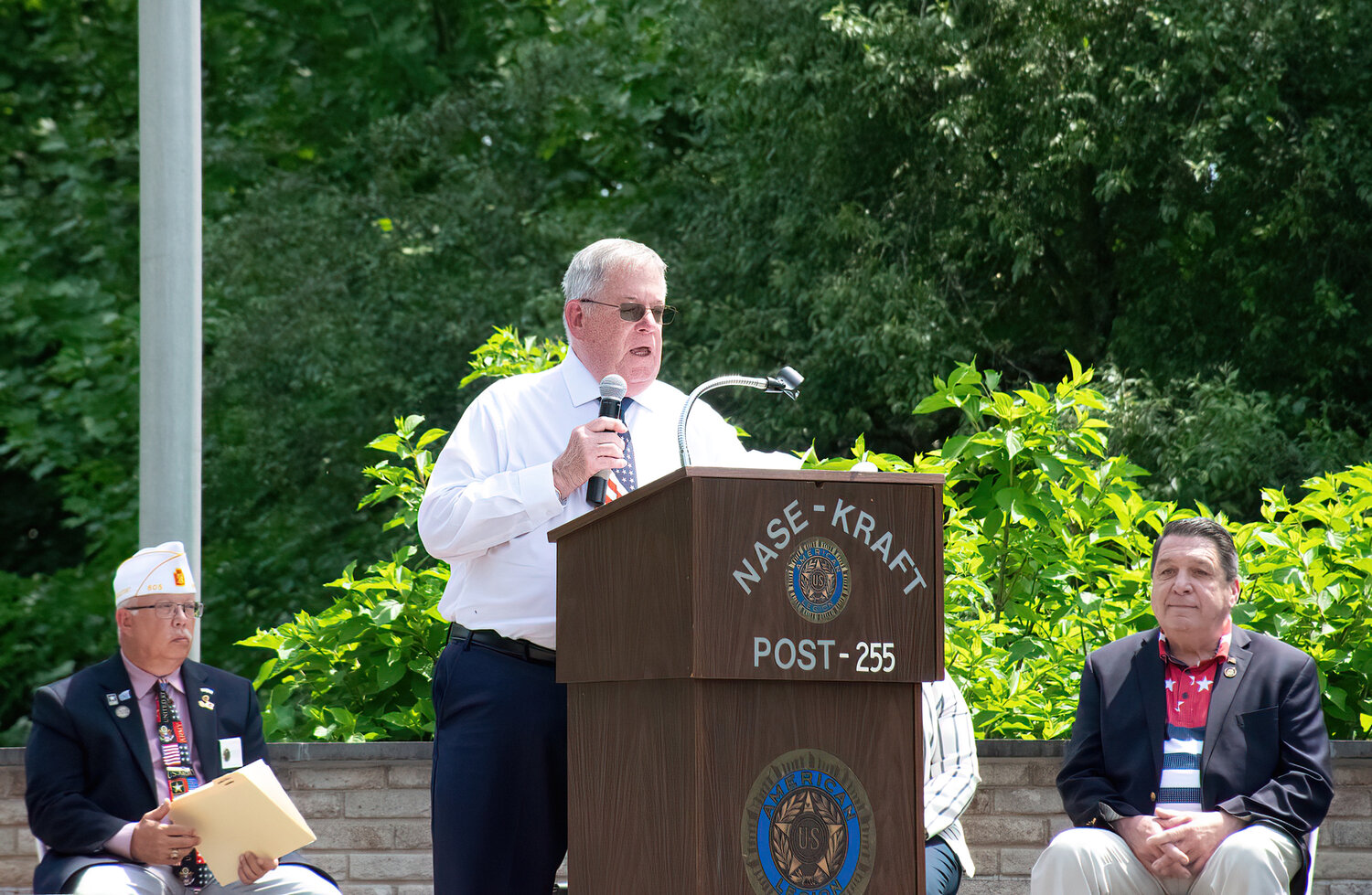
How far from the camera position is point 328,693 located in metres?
5.72

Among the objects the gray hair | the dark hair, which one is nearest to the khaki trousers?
the dark hair

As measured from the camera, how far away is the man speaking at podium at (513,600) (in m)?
3.09

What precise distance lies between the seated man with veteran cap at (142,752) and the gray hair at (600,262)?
6.24ft

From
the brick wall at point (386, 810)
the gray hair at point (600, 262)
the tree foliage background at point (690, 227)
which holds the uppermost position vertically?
the tree foliage background at point (690, 227)

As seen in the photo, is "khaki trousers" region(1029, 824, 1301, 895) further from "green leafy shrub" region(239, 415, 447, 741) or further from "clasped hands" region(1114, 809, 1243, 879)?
"green leafy shrub" region(239, 415, 447, 741)

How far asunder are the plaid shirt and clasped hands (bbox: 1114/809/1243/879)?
44 cm

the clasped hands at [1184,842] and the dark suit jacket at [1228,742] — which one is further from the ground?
the dark suit jacket at [1228,742]

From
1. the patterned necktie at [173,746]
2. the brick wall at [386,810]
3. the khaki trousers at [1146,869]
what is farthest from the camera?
the brick wall at [386,810]

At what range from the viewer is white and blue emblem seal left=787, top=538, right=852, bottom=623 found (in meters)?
2.40

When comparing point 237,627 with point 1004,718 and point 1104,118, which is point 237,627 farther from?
point 1004,718

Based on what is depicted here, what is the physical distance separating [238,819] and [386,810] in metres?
1.15

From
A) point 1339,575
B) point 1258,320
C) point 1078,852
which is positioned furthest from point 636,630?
point 1258,320

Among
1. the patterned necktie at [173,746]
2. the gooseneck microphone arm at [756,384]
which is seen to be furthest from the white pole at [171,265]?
the gooseneck microphone arm at [756,384]

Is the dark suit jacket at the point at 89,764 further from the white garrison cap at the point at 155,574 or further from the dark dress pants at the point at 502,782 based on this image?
the dark dress pants at the point at 502,782
